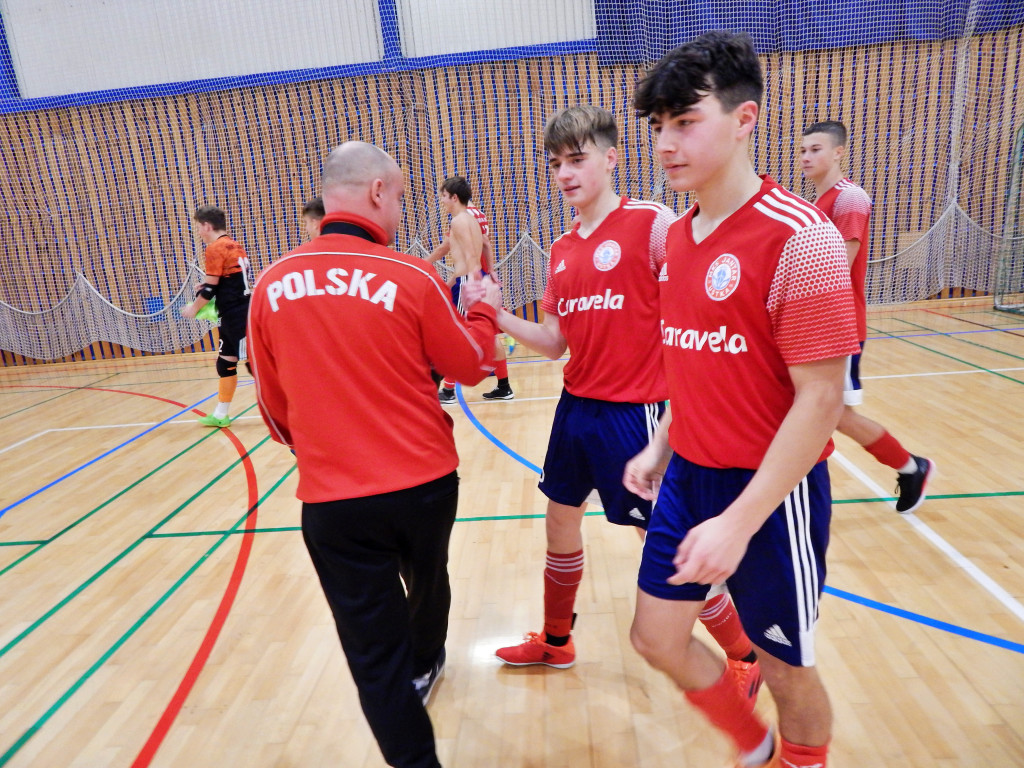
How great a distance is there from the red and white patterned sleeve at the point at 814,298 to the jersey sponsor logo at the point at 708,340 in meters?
0.10

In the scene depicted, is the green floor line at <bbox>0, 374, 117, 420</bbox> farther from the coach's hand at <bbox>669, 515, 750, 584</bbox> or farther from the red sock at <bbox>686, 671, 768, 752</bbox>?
the coach's hand at <bbox>669, 515, 750, 584</bbox>

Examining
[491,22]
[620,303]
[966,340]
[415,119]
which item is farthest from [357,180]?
[491,22]

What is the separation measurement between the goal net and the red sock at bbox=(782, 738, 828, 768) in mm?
8944

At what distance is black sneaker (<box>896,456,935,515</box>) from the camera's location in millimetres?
3533

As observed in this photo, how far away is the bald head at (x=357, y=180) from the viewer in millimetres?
1803

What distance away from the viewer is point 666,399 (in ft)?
7.44

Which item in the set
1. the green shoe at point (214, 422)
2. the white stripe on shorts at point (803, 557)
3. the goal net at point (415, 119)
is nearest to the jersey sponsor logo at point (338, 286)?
the white stripe on shorts at point (803, 557)

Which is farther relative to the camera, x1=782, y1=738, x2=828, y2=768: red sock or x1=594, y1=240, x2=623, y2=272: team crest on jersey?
x1=594, y1=240, x2=623, y2=272: team crest on jersey

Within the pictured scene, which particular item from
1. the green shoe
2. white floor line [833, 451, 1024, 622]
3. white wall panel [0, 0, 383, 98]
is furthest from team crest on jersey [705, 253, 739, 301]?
white wall panel [0, 0, 383, 98]

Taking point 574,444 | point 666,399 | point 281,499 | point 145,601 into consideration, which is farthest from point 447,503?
point 281,499

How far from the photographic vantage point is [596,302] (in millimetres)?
2189

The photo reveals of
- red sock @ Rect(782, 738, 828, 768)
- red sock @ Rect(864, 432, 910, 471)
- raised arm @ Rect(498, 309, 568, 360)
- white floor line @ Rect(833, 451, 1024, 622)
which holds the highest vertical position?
raised arm @ Rect(498, 309, 568, 360)

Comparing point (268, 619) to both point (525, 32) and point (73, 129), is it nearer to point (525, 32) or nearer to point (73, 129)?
point (525, 32)

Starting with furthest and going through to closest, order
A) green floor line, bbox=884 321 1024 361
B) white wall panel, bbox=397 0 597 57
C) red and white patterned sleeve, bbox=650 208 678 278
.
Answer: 1. white wall panel, bbox=397 0 597 57
2. green floor line, bbox=884 321 1024 361
3. red and white patterned sleeve, bbox=650 208 678 278
